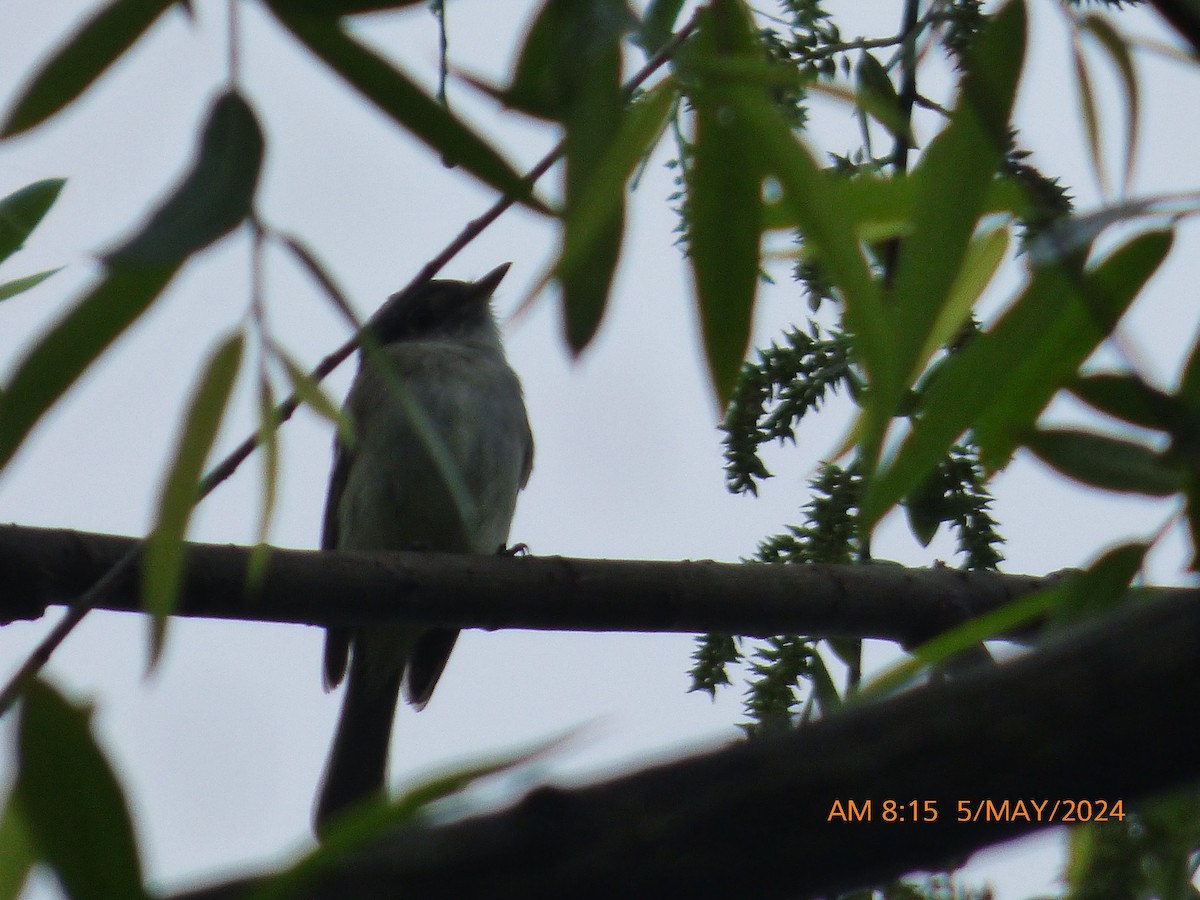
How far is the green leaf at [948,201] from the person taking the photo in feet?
5.90

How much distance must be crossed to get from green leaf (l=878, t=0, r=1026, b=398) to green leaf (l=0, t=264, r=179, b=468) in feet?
2.94

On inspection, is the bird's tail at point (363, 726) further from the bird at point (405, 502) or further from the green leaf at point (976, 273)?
the green leaf at point (976, 273)

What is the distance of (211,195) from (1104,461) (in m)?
1.10

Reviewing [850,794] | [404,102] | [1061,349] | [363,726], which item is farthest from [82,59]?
[363,726]

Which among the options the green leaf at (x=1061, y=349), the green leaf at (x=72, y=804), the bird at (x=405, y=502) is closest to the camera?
the green leaf at (x=72, y=804)

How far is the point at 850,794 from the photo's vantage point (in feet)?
3.80

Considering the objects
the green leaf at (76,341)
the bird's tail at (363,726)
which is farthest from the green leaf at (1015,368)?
the bird's tail at (363,726)

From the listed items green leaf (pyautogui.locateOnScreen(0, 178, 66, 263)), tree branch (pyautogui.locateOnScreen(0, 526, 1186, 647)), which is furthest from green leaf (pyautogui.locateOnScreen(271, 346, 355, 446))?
green leaf (pyautogui.locateOnScreen(0, 178, 66, 263))

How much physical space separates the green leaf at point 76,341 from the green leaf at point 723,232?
67 cm

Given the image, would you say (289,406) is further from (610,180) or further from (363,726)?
(363,726)

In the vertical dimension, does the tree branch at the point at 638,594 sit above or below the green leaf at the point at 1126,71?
below

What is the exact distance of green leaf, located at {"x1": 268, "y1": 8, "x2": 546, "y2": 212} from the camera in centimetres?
142

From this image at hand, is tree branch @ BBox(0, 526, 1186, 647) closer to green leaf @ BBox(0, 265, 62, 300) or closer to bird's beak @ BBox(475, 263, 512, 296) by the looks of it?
green leaf @ BBox(0, 265, 62, 300)

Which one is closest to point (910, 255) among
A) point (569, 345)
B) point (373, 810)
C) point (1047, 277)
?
point (1047, 277)
